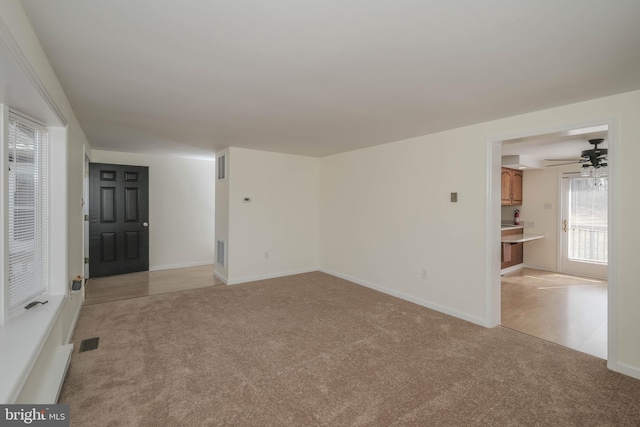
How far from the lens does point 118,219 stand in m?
5.29

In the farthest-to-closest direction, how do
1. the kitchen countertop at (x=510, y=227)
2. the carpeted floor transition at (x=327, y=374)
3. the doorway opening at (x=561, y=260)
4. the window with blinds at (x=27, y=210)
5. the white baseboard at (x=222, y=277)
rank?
the kitchen countertop at (x=510, y=227) < the white baseboard at (x=222, y=277) < the doorway opening at (x=561, y=260) < the window with blinds at (x=27, y=210) < the carpeted floor transition at (x=327, y=374)

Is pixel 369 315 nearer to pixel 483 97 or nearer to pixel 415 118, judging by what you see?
pixel 415 118

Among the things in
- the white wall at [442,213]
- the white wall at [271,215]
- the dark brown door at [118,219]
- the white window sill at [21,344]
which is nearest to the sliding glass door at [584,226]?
the white wall at [442,213]

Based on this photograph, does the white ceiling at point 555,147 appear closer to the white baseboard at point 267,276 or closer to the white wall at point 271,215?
the white wall at point 271,215

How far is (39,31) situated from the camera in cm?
159

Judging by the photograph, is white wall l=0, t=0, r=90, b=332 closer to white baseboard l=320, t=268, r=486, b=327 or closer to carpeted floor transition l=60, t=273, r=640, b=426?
carpeted floor transition l=60, t=273, r=640, b=426

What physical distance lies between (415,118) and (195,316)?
132 inches

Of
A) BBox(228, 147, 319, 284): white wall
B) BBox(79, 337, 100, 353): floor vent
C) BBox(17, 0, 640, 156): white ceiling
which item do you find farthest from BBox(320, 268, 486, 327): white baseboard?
BBox(79, 337, 100, 353): floor vent

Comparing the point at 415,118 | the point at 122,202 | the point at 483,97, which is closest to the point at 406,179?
the point at 415,118

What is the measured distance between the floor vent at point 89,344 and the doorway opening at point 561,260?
3984mm

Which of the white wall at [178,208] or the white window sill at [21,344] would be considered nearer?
the white window sill at [21,344]

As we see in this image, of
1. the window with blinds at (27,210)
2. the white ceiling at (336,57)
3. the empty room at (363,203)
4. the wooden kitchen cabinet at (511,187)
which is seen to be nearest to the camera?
the white ceiling at (336,57)

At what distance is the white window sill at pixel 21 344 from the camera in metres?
1.28

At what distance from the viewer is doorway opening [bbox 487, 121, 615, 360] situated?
2924 millimetres
